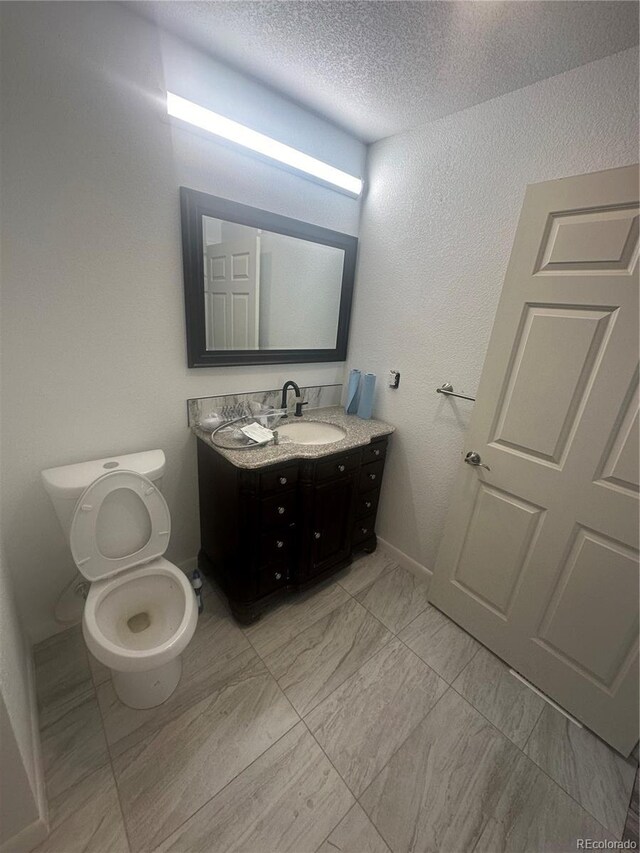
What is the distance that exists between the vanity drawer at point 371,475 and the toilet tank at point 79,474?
994 mm

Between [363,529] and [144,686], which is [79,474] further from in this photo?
[363,529]

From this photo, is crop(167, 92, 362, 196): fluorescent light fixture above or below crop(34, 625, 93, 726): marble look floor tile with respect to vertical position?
above

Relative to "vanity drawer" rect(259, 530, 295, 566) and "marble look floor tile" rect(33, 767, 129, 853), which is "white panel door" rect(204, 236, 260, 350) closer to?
"vanity drawer" rect(259, 530, 295, 566)

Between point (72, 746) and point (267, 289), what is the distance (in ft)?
6.43

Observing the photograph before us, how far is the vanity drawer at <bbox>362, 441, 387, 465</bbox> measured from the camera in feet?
5.68

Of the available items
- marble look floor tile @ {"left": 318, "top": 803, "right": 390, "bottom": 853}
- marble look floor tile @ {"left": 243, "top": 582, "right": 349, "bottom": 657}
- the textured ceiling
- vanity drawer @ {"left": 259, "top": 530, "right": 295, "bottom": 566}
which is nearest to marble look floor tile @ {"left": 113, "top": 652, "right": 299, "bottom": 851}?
marble look floor tile @ {"left": 243, "top": 582, "right": 349, "bottom": 657}

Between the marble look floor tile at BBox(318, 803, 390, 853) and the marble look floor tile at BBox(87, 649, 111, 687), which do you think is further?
the marble look floor tile at BBox(87, 649, 111, 687)

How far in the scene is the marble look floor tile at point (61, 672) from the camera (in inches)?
48.6

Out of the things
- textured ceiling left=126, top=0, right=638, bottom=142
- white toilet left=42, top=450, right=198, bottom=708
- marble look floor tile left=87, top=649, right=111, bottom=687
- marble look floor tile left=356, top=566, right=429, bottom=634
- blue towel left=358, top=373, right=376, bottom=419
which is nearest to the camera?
textured ceiling left=126, top=0, right=638, bottom=142

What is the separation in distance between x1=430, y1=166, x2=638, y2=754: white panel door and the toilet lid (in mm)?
1371

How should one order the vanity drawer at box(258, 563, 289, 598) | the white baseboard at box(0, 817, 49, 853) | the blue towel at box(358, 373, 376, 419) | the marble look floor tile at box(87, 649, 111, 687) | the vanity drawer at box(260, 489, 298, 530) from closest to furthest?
the white baseboard at box(0, 817, 49, 853) < the marble look floor tile at box(87, 649, 111, 687) < the vanity drawer at box(260, 489, 298, 530) < the vanity drawer at box(258, 563, 289, 598) < the blue towel at box(358, 373, 376, 419)

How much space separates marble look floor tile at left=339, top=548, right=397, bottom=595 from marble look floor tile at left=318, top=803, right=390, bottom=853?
855 millimetres

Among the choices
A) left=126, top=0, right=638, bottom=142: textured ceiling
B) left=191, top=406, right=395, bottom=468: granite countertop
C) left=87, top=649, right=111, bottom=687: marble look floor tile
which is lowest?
left=87, top=649, right=111, bottom=687: marble look floor tile

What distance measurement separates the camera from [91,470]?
49.8 inches
